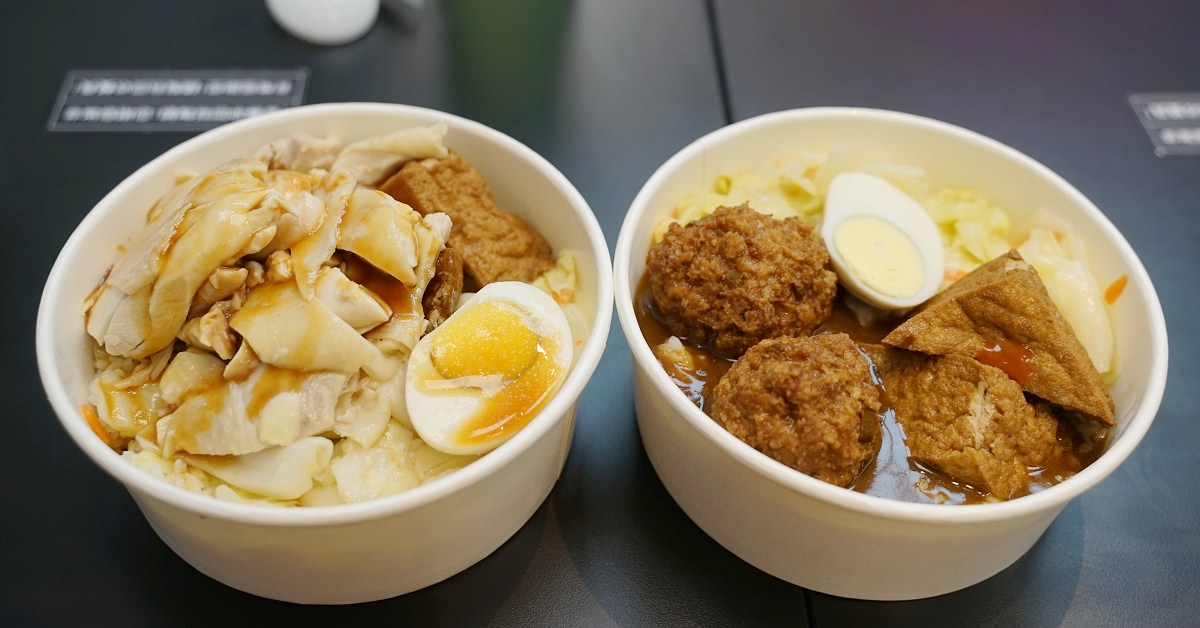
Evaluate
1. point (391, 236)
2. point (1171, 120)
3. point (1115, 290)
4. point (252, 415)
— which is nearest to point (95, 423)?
point (252, 415)

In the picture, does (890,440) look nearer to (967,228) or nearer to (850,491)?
(850,491)

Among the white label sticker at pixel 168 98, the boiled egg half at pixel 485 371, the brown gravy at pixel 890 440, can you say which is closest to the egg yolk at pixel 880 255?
the brown gravy at pixel 890 440

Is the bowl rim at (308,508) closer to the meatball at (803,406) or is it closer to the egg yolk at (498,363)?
the egg yolk at (498,363)

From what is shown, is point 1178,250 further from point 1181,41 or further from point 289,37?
point 289,37

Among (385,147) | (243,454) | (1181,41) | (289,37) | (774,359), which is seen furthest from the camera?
(1181,41)

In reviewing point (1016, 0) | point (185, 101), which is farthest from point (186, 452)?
point (1016, 0)

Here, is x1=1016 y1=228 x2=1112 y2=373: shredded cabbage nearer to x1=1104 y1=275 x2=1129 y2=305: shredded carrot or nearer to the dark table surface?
x1=1104 y1=275 x2=1129 y2=305: shredded carrot
